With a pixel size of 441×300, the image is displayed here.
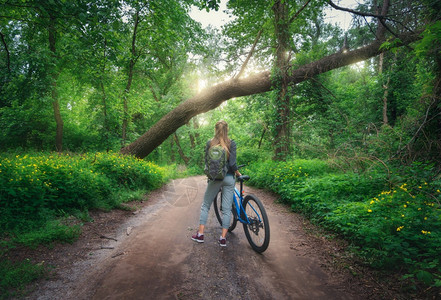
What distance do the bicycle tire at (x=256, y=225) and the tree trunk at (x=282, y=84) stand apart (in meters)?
5.69

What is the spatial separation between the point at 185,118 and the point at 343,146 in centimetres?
603

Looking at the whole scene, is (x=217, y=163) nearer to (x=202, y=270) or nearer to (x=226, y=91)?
(x=202, y=270)

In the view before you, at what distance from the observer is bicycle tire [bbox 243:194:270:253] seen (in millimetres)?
3075

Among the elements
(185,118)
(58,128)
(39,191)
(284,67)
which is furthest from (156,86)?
(39,191)

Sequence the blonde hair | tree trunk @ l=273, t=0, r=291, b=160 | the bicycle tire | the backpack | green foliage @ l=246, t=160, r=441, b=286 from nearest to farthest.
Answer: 1. green foliage @ l=246, t=160, r=441, b=286
2. the bicycle tire
3. the backpack
4. the blonde hair
5. tree trunk @ l=273, t=0, r=291, b=160

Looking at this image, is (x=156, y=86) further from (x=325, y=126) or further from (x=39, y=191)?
(x=39, y=191)

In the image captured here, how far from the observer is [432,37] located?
2873 mm

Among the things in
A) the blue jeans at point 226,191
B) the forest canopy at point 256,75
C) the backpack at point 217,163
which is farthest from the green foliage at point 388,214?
the backpack at point 217,163

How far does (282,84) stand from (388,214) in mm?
6600

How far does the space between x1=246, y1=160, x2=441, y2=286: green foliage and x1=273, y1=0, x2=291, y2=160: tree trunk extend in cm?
337

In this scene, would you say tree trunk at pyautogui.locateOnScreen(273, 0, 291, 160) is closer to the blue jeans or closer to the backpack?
the blue jeans

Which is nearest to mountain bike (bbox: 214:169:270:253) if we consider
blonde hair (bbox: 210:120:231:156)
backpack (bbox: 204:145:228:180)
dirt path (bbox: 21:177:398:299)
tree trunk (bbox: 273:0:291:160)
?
dirt path (bbox: 21:177:398:299)

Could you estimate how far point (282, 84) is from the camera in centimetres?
859

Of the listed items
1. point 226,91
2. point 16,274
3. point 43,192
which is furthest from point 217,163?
point 226,91
